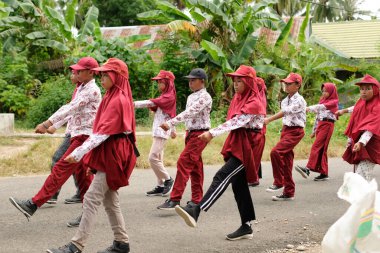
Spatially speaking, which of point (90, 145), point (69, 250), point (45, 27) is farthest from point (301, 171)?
point (45, 27)

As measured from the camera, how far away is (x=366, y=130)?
7.03 m

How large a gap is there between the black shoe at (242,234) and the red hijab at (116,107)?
5.67ft

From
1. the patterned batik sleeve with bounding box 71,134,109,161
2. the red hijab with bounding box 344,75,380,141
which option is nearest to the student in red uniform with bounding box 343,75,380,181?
the red hijab with bounding box 344,75,380,141

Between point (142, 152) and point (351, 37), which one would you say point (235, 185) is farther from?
point (351, 37)

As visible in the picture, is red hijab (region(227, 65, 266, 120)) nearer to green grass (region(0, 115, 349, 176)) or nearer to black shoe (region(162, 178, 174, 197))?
black shoe (region(162, 178, 174, 197))

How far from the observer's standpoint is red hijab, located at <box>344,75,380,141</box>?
277 inches

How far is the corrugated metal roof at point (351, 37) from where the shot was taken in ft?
85.6

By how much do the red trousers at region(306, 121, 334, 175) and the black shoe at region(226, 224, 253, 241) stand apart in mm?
4447

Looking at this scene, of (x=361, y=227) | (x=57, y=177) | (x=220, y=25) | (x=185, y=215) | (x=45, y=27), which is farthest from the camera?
(x=45, y=27)

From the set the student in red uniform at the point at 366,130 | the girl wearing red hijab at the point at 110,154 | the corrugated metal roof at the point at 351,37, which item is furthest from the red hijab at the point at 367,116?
the corrugated metal roof at the point at 351,37

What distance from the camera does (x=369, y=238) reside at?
3.51m

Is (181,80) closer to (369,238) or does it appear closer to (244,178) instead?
(244,178)

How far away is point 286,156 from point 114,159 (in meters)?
4.21

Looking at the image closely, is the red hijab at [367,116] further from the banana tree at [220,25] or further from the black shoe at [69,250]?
the banana tree at [220,25]
